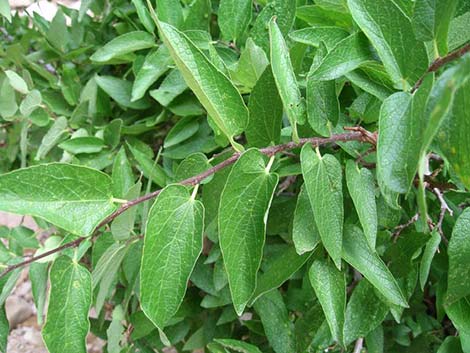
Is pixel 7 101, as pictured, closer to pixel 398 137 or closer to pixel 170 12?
pixel 170 12

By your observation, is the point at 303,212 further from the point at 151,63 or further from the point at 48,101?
the point at 48,101

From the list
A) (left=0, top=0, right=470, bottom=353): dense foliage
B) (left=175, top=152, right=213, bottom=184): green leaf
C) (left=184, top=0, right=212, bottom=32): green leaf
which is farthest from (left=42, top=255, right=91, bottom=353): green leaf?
(left=184, top=0, right=212, bottom=32): green leaf

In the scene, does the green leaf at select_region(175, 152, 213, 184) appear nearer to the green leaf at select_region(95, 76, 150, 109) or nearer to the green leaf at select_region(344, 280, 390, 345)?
the green leaf at select_region(344, 280, 390, 345)

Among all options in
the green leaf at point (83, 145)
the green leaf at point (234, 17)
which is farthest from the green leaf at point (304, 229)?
the green leaf at point (83, 145)

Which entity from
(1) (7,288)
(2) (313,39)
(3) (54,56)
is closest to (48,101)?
(3) (54,56)

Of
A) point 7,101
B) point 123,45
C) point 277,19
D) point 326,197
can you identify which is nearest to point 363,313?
point 326,197

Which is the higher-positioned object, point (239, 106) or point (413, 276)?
point (239, 106)
